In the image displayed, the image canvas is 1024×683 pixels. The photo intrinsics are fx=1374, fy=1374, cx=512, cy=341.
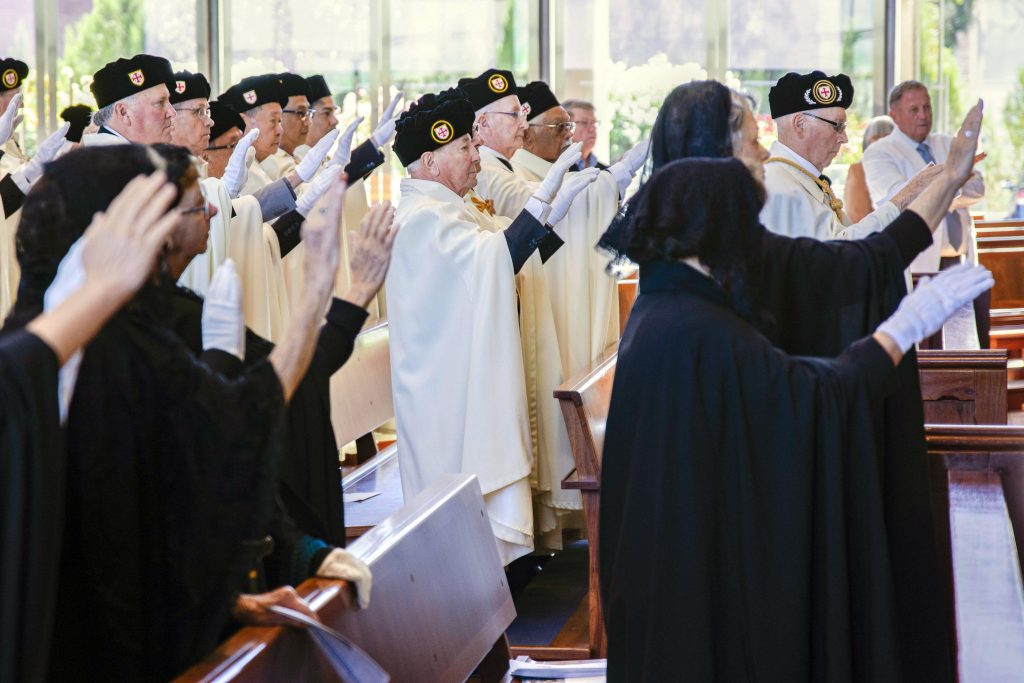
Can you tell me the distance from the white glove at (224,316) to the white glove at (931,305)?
131cm

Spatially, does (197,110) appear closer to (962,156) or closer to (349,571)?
(962,156)

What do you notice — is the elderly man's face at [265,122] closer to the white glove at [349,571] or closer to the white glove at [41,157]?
the white glove at [41,157]

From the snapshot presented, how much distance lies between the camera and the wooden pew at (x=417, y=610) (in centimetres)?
217

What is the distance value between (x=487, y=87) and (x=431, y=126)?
130 centimetres

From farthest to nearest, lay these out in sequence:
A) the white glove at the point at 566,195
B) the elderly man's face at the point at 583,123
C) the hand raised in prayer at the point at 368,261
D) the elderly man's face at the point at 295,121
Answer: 1. the elderly man's face at the point at 583,123
2. the elderly man's face at the point at 295,121
3. the white glove at the point at 566,195
4. the hand raised in prayer at the point at 368,261

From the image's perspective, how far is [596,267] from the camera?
6.23 m

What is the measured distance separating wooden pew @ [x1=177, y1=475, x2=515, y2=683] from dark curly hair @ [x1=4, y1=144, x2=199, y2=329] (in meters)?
0.62

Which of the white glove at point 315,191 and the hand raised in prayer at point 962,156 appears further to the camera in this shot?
the white glove at point 315,191

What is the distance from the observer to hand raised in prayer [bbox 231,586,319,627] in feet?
7.36

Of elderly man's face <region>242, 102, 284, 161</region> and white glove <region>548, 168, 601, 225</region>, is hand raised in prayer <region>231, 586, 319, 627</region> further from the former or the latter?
elderly man's face <region>242, 102, 284, 161</region>

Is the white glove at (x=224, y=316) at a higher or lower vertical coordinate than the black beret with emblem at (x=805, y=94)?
lower

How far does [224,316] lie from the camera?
2299mm

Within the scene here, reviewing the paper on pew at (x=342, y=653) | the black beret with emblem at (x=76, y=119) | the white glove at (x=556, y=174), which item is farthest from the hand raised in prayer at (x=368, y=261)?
the black beret with emblem at (x=76, y=119)

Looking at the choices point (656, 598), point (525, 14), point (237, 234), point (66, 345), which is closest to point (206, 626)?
point (66, 345)
